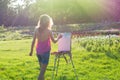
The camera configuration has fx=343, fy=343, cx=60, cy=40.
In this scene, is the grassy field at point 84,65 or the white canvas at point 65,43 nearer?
the white canvas at point 65,43

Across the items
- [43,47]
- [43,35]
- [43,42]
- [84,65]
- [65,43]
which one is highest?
[43,35]

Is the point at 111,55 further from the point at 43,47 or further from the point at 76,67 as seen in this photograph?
the point at 43,47

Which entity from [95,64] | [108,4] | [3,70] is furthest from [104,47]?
[108,4]

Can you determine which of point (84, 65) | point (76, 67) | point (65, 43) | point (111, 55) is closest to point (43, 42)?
point (65, 43)

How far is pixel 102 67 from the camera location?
13961mm

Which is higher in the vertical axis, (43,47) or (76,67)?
(43,47)

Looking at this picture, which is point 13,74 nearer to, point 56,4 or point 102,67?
point 102,67

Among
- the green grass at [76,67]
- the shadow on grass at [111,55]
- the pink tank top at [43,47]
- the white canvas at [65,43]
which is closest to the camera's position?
the pink tank top at [43,47]

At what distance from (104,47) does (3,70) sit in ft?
23.5

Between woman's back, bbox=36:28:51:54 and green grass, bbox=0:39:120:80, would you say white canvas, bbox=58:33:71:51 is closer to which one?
woman's back, bbox=36:28:51:54

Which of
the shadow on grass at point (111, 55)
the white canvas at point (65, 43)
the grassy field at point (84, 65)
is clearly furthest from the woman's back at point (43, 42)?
the shadow on grass at point (111, 55)

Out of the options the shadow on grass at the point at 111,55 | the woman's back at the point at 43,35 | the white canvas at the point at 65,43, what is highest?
the woman's back at the point at 43,35

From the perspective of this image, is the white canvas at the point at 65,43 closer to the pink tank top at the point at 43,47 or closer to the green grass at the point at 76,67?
the pink tank top at the point at 43,47

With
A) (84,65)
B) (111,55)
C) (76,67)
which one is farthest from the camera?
(111,55)
